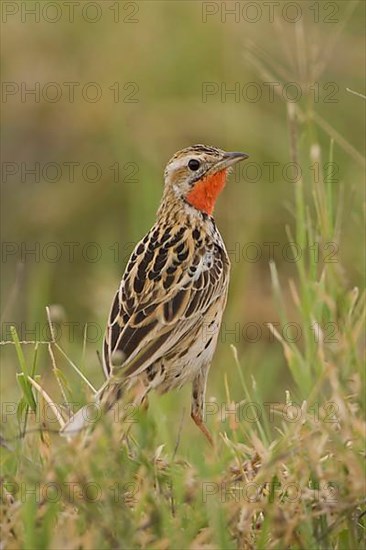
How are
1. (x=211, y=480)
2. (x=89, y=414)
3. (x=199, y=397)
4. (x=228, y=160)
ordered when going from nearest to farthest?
(x=211, y=480)
(x=89, y=414)
(x=199, y=397)
(x=228, y=160)

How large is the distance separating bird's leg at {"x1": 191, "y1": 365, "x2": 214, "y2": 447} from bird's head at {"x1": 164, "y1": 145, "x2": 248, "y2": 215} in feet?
2.84

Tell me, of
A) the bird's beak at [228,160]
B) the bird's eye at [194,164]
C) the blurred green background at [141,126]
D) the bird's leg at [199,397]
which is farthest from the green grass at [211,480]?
the blurred green background at [141,126]

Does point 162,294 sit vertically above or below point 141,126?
below

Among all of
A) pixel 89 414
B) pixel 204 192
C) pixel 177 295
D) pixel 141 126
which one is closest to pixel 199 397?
pixel 177 295

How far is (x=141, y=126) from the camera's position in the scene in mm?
9773

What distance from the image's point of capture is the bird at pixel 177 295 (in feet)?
17.6

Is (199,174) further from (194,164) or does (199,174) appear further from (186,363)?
(186,363)

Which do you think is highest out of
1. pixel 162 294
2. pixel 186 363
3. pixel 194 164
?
pixel 194 164

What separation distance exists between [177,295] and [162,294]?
0.07 meters

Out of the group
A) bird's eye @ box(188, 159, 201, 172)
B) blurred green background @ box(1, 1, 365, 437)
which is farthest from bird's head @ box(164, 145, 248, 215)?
blurred green background @ box(1, 1, 365, 437)

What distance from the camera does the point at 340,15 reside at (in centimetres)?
998

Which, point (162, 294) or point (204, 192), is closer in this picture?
point (162, 294)

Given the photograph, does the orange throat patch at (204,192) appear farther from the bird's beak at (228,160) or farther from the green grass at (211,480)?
the green grass at (211,480)

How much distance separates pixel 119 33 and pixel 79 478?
6.94 m
